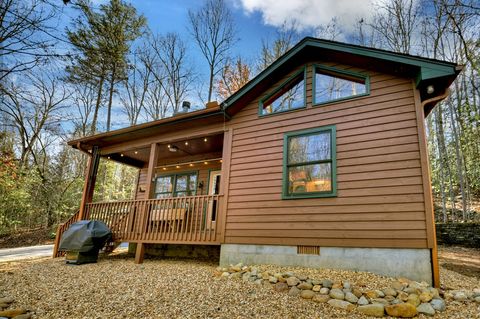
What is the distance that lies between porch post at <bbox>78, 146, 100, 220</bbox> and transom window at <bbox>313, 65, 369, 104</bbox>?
7.13m

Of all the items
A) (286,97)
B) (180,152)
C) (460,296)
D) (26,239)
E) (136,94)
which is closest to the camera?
(460,296)

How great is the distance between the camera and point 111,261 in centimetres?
696

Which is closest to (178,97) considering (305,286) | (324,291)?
(305,286)

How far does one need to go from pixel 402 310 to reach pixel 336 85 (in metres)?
4.29

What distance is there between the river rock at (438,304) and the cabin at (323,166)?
63 centimetres

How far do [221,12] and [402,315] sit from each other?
17.4 meters

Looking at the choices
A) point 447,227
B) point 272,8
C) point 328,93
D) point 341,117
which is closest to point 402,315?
point 341,117

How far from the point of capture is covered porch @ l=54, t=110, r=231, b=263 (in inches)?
257

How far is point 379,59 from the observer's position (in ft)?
17.2

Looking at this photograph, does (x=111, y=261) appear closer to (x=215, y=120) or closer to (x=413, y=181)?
(x=215, y=120)

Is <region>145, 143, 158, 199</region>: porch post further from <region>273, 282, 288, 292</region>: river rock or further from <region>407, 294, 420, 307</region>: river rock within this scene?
<region>407, 294, 420, 307</region>: river rock

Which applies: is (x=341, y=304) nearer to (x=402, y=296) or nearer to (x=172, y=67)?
(x=402, y=296)

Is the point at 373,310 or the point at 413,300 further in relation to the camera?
the point at 413,300

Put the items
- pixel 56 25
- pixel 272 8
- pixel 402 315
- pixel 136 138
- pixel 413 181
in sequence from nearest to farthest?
pixel 402 315, pixel 56 25, pixel 413 181, pixel 136 138, pixel 272 8
